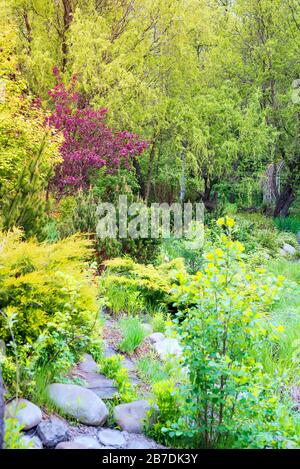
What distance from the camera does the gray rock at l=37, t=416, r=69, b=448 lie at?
7.97 ft

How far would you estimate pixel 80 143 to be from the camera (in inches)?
323

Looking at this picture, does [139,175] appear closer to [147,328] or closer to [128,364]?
[147,328]

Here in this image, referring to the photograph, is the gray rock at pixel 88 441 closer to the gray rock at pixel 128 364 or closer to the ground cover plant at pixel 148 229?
the ground cover plant at pixel 148 229

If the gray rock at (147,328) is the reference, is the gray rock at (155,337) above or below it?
below

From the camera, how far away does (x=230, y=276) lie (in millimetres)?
2604

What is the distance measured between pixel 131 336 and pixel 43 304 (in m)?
0.99

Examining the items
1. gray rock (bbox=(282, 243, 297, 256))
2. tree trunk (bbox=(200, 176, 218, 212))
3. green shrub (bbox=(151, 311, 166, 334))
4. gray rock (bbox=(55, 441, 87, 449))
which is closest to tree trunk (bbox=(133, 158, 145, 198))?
tree trunk (bbox=(200, 176, 218, 212))

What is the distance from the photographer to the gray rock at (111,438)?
260cm

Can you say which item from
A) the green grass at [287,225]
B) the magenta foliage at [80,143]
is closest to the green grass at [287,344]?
the magenta foliage at [80,143]

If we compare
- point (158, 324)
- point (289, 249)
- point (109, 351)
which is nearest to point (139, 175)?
point (289, 249)

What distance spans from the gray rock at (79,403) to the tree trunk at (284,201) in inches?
456

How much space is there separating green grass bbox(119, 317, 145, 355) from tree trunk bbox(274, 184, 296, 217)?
10348 millimetres
